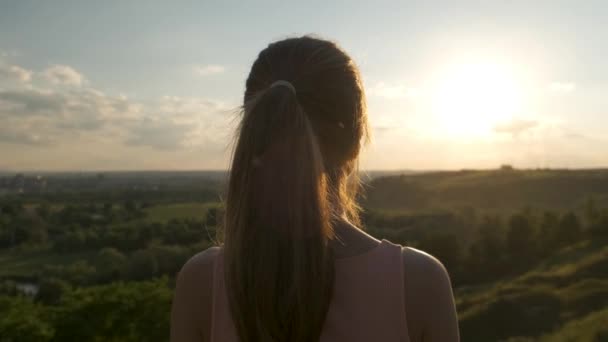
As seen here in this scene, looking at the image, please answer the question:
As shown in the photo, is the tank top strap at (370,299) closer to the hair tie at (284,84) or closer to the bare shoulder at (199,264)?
the bare shoulder at (199,264)

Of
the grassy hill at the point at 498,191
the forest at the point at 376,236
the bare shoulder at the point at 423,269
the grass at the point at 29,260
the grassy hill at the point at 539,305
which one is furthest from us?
the grassy hill at the point at 498,191

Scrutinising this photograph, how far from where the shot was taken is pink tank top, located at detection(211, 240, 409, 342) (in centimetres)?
125

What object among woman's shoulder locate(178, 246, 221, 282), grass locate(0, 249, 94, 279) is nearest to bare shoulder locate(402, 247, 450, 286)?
woman's shoulder locate(178, 246, 221, 282)

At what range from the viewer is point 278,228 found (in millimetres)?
1321

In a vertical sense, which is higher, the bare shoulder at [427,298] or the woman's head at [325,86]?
the woman's head at [325,86]

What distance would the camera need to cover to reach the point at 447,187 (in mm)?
82250

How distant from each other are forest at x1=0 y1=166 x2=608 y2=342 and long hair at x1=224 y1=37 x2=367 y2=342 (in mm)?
322

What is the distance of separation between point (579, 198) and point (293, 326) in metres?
80.6

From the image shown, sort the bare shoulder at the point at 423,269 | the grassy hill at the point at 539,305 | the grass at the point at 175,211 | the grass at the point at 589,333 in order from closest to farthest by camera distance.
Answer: the bare shoulder at the point at 423,269
the grass at the point at 589,333
the grassy hill at the point at 539,305
the grass at the point at 175,211

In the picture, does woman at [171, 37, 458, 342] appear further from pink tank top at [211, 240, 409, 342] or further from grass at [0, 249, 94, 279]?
grass at [0, 249, 94, 279]

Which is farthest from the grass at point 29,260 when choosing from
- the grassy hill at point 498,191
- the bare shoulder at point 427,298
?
the bare shoulder at point 427,298

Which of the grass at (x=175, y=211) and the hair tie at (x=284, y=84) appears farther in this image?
the grass at (x=175, y=211)

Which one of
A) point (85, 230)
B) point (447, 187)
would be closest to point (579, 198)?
point (447, 187)

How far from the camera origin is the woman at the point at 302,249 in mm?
1259
